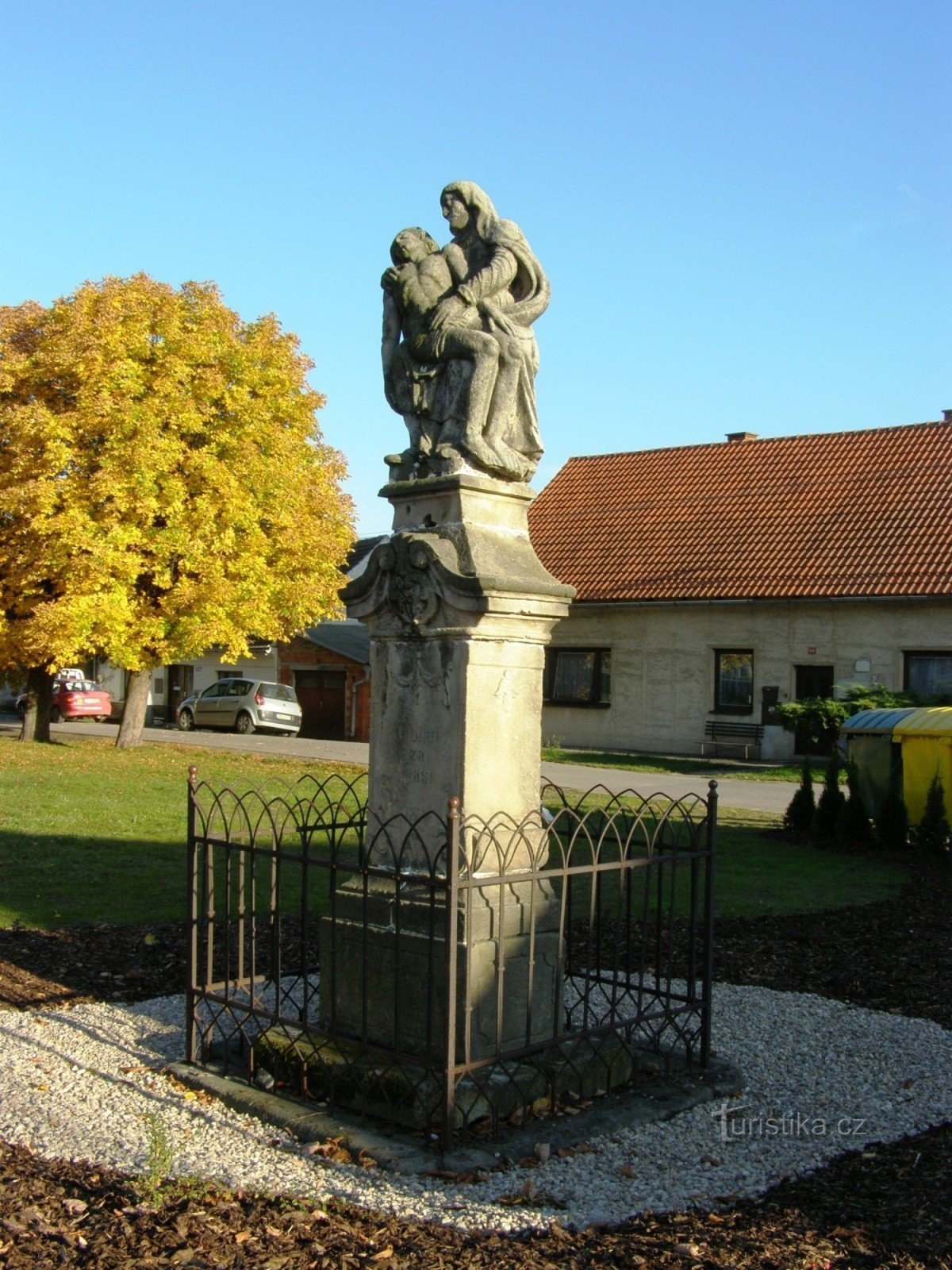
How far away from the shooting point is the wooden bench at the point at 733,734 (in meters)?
25.0

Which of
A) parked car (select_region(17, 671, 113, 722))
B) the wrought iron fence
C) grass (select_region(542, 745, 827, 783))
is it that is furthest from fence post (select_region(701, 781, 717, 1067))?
parked car (select_region(17, 671, 113, 722))

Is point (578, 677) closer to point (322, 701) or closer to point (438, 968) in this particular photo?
point (322, 701)

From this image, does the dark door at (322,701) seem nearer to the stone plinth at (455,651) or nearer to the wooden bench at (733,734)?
the wooden bench at (733,734)

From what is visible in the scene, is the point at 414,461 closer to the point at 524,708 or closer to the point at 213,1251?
the point at 524,708

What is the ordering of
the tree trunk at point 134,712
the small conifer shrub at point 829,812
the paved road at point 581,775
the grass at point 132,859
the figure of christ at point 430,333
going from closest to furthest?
the figure of christ at point 430,333, the grass at point 132,859, the small conifer shrub at point 829,812, the paved road at point 581,775, the tree trunk at point 134,712

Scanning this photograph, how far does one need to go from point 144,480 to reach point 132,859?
10.5 meters

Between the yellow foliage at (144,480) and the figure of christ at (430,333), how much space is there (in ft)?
49.5

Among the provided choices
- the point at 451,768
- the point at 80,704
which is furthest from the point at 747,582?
the point at 80,704

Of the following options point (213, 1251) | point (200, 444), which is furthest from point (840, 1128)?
point (200, 444)

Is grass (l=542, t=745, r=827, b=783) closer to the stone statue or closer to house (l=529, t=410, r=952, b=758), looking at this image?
house (l=529, t=410, r=952, b=758)

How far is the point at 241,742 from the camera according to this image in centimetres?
2648

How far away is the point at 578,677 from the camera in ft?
92.7

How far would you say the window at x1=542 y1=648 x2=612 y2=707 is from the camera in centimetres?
2769

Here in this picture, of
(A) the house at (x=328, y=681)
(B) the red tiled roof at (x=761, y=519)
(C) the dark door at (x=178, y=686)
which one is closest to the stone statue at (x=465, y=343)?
(B) the red tiled roof at (x=761, y=519)
